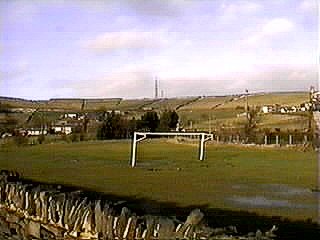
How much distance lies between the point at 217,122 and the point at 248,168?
213 ft

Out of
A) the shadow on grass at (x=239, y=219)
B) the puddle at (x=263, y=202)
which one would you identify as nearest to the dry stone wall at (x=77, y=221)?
the shadow on grass at (x=239, y=219)

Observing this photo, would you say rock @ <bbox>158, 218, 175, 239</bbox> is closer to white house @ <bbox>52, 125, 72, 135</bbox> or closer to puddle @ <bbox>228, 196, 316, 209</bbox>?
puddle @ <bbox>228, 196, 316, 209</bbox>

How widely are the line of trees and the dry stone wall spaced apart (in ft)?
212

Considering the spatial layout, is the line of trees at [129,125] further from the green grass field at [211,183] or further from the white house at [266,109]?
the green grass field at [211,183]

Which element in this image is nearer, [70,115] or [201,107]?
[70,115]

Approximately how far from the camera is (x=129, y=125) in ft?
271

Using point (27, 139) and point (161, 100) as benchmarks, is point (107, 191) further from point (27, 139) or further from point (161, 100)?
point (161, 100)

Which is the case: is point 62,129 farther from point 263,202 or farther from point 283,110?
point 263,202

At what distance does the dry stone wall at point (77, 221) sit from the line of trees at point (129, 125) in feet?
212

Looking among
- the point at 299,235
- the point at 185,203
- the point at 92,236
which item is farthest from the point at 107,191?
the point at 92,236

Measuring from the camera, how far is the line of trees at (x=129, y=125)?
81562 millimetres

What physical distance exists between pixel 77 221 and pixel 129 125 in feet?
236

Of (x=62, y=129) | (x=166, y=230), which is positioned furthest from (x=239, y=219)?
(x=62, y=129)

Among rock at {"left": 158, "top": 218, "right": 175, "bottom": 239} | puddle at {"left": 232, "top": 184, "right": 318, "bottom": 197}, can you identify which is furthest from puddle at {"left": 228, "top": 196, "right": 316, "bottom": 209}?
rock at {"left": 158, "top": 218, "right": 175, "bottom": 239}
